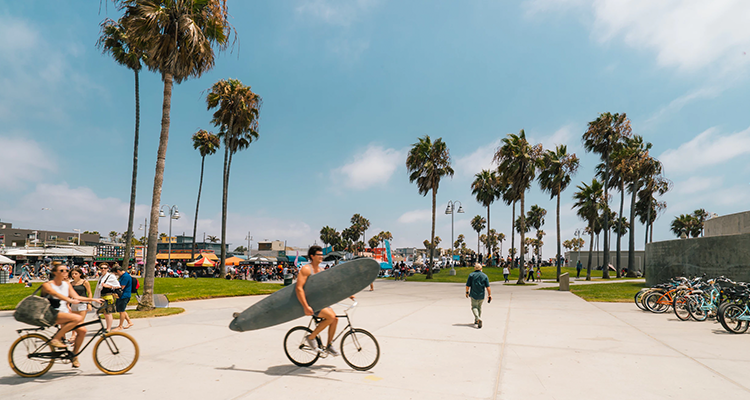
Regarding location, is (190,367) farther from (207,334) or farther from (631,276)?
(631,276)

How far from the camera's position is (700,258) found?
19.4 meters

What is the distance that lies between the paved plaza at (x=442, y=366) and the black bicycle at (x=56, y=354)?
188 millimetres

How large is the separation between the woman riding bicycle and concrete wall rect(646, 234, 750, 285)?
73.9ft

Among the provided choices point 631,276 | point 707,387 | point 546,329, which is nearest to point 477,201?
point 631,276

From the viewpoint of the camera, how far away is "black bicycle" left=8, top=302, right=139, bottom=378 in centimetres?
546

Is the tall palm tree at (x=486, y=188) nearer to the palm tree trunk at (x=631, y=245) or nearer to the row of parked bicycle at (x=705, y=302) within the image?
the palm tree trunk at (x=631, y=245)

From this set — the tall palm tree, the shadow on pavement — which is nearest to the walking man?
the shadow on pavement

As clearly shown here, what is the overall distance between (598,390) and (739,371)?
2.81 metres

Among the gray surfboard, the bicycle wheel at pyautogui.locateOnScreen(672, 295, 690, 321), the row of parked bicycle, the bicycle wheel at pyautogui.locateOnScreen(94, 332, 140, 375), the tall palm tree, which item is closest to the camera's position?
the bicycle wheel at pyautogui.locateOnScreen(94, 332, 140, 375)

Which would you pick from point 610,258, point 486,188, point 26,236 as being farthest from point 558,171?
point 26,236

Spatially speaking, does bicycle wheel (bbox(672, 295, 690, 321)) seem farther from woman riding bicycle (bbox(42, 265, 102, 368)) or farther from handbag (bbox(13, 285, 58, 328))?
handbag (bbox(13, 285, 58, 328))

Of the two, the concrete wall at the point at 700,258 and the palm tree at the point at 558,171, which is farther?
the palm tree at the point at 558,171

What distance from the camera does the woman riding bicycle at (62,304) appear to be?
5516 mm

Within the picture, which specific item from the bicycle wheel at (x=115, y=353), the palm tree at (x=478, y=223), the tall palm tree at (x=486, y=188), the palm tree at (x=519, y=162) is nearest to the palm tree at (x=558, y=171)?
the palm tree at (x=519, y=162)
